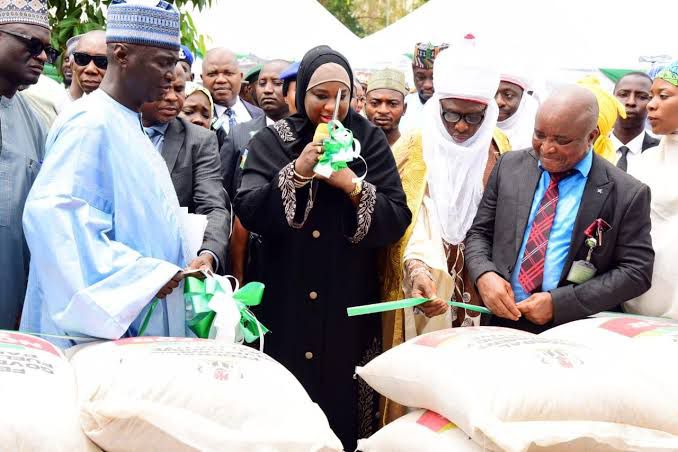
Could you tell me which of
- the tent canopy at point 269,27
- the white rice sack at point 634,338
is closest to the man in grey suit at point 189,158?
the white rice sack at point 634,338

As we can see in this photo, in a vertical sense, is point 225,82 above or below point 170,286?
above

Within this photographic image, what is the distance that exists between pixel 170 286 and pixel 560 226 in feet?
5.23

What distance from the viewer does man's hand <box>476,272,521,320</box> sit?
3809 mm

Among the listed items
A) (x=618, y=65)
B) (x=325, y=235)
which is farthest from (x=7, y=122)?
(x=618, y=65)

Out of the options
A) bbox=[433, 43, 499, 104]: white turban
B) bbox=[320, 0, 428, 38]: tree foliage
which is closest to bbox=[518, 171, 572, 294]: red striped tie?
bbox=[433, 43, 499, 104]: white turban

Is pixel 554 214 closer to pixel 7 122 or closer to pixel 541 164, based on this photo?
pixel 541 164

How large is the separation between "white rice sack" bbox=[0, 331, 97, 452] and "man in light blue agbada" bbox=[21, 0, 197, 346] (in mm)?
316

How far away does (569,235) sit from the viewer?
12.6ft

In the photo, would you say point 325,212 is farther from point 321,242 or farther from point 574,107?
point 574,107

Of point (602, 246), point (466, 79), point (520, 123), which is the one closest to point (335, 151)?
point (466, 79)

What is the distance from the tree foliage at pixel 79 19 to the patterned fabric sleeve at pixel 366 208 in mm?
4207

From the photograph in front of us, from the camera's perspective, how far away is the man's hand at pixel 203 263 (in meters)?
3.57

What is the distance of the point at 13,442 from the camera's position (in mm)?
2613

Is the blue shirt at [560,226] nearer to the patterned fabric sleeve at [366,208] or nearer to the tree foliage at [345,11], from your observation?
the patterned fabric sleeve at [366,208]
